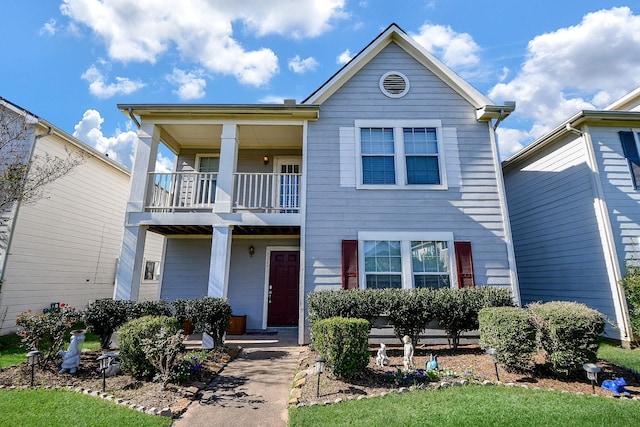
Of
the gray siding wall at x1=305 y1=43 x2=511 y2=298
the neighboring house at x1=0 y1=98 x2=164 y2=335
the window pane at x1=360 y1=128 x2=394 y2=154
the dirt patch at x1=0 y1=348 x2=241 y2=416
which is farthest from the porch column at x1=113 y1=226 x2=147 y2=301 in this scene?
the window pane at x1=360 y1=128 x2=394 y2=154

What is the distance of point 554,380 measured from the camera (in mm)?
4535

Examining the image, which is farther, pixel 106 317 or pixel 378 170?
pixel 378 170

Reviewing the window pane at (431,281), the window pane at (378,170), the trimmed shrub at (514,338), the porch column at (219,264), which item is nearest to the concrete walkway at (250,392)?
the porch column at (219,264)

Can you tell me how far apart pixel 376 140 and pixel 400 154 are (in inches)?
29.9

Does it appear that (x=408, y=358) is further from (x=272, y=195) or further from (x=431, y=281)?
(x=272, y=195)

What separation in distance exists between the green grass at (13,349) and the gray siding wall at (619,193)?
499 inches

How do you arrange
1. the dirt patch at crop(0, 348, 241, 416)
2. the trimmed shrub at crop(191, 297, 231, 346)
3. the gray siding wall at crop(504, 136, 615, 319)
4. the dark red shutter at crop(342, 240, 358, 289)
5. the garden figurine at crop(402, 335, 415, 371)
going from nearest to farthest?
1. the dirt patch at crop(0, 348, 241, 416)
2. the garden figurine at crop(402, 335, 415, 371)
3. the trimmed shrub at crop(191, 297, 231, 346)
4. the dark red shutter at crop(342, 240, 358, 289)
5. the gray siding wall at crop(504, 136, 615, 319)

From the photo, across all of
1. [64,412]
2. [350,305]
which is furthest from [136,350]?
[350,305]

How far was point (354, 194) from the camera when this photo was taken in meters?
7.86

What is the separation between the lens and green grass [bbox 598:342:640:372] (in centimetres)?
530

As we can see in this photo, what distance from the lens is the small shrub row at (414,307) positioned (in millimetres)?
6125

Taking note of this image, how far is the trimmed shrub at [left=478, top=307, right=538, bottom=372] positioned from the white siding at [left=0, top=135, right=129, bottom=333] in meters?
11.5

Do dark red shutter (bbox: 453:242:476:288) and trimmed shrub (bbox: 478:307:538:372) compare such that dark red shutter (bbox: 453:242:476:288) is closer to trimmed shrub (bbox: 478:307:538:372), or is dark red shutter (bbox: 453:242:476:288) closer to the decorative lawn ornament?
trimmed shrub (bbox: 478:307:538:372)

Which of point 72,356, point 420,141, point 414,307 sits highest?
point 420,141
